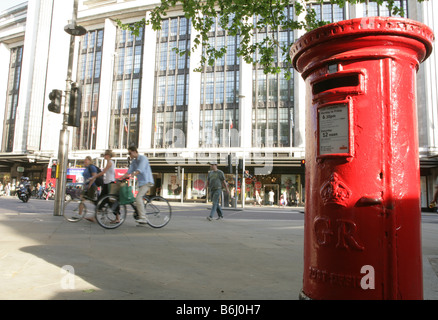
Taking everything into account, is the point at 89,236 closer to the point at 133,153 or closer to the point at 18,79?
the point at 133,153

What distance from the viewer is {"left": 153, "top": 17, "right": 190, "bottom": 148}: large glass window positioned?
108 feet

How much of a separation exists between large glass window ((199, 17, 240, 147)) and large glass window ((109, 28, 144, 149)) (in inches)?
283

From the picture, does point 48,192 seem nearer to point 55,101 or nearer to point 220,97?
point 220,97

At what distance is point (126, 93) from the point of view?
115ft

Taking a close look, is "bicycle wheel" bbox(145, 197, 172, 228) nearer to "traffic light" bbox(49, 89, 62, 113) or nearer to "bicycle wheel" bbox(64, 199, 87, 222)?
"bicycle wheel" bbox(64, 199, 87, 222)

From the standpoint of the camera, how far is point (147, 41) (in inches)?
1340

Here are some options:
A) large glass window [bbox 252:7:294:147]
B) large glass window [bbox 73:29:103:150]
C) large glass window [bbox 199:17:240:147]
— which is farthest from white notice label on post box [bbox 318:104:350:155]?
large glass window [bbox 73:29:103:150]

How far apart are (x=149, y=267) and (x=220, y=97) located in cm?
2940

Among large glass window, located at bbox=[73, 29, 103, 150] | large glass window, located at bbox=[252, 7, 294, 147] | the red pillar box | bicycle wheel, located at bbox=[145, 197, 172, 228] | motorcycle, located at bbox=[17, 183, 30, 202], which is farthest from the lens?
large glass window, located at bbox=[73, 29, 103, 150]

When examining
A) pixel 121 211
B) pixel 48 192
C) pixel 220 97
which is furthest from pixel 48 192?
pixel 121 211

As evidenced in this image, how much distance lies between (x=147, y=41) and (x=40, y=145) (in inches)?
658

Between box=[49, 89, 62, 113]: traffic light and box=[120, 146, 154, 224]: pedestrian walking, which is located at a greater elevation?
box=[49, 89, 62, 113]: traffic light
